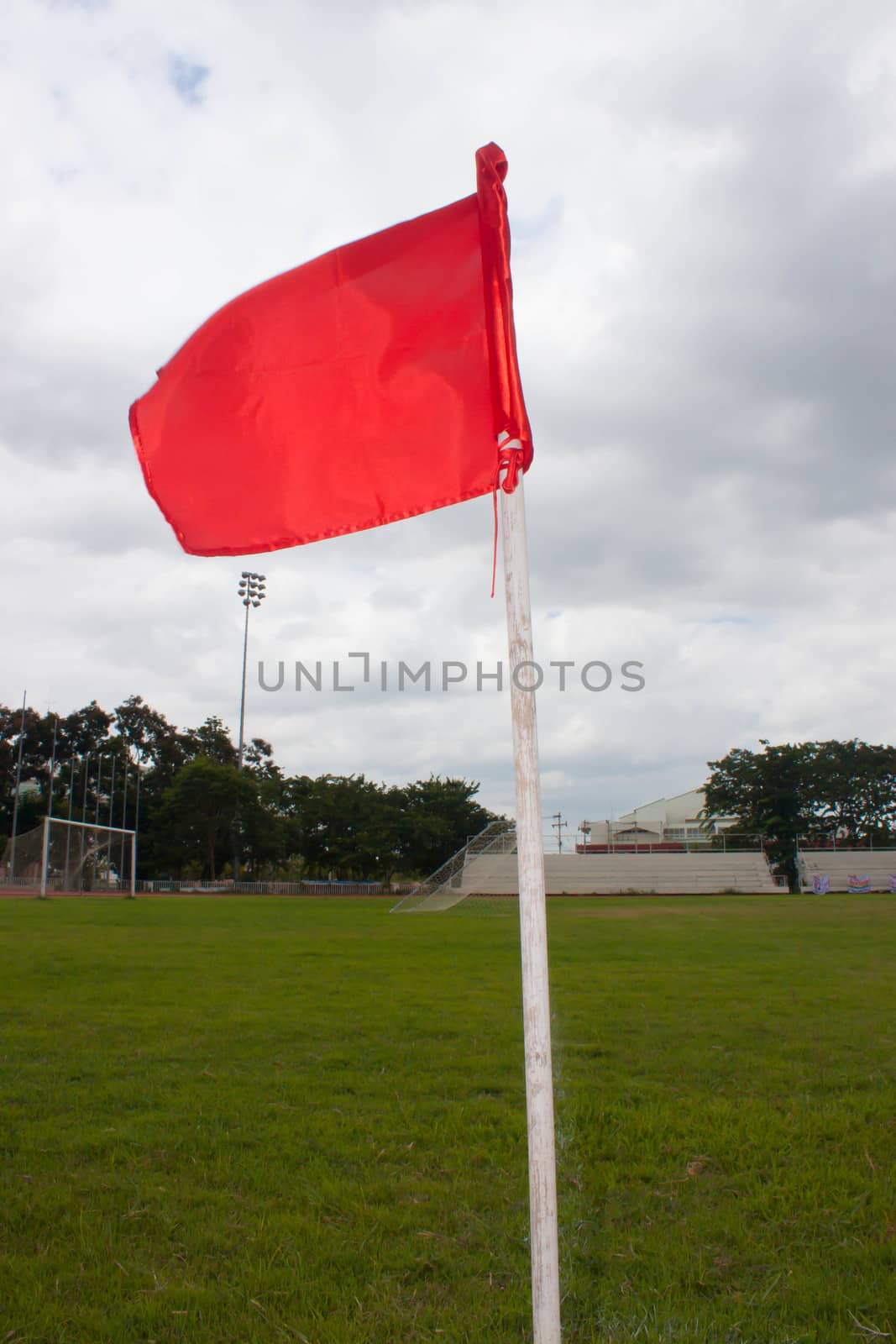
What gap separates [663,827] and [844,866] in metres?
17.9

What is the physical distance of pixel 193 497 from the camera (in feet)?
13.1

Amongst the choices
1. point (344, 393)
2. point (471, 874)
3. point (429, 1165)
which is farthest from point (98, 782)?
point (344, 393)

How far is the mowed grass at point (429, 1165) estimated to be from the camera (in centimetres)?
322

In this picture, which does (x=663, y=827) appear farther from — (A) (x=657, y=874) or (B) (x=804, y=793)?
(A) (x=657, y=874)

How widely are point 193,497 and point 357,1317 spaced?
2.96m

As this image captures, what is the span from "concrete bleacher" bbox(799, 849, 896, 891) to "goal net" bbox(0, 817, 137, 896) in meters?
35.0

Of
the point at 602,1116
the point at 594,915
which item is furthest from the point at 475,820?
the point at 602,1116

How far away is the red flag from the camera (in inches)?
139

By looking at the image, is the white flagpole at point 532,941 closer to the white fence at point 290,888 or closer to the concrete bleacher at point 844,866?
the concrete bleacher at point 844,866

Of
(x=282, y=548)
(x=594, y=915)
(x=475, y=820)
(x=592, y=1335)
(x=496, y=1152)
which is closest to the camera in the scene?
(x=592, y=1335)

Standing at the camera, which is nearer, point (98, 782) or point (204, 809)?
point (204, 809)

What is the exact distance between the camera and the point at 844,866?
55531mm

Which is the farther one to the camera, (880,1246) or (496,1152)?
(496,1152)

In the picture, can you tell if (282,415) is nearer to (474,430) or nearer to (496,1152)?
(474,430)
